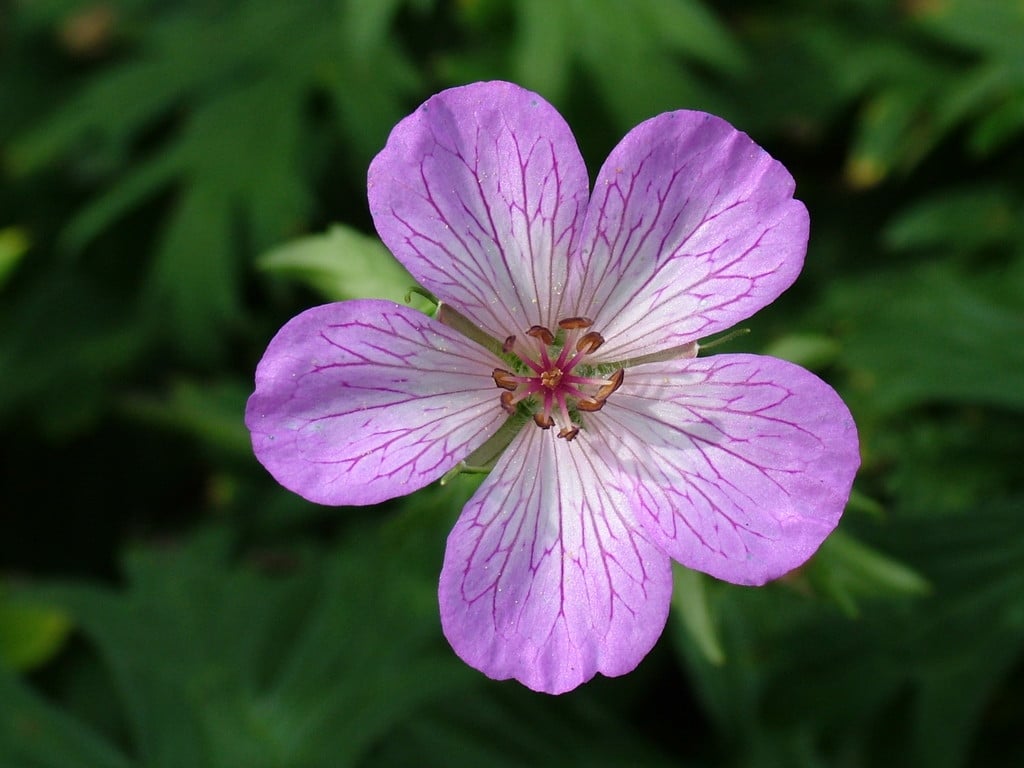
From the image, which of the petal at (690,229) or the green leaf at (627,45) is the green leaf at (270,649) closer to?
the petal at (690,229)

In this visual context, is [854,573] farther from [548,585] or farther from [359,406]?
[359,406]

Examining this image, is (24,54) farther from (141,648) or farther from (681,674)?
(681,674)

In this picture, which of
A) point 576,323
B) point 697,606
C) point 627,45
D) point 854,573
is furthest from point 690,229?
point 627,45

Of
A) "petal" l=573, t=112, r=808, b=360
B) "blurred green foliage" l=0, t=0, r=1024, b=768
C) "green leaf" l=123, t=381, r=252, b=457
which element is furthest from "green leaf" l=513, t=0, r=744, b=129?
"petal" l=573, t=112, r=808, b=360

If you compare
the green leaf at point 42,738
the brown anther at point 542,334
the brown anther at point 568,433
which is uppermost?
the brown anther at point 542,334

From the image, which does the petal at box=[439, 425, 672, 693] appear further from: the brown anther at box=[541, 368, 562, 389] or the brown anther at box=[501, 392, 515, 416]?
the brown anther at box=[541, 368, 562, 389]

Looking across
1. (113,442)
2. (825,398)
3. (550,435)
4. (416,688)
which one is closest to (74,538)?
(113,442)

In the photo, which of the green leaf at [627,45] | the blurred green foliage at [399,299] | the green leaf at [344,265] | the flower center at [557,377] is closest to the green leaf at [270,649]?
the blurred green foliage at [399,299]

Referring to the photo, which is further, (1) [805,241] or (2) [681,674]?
(2) [681,674]
